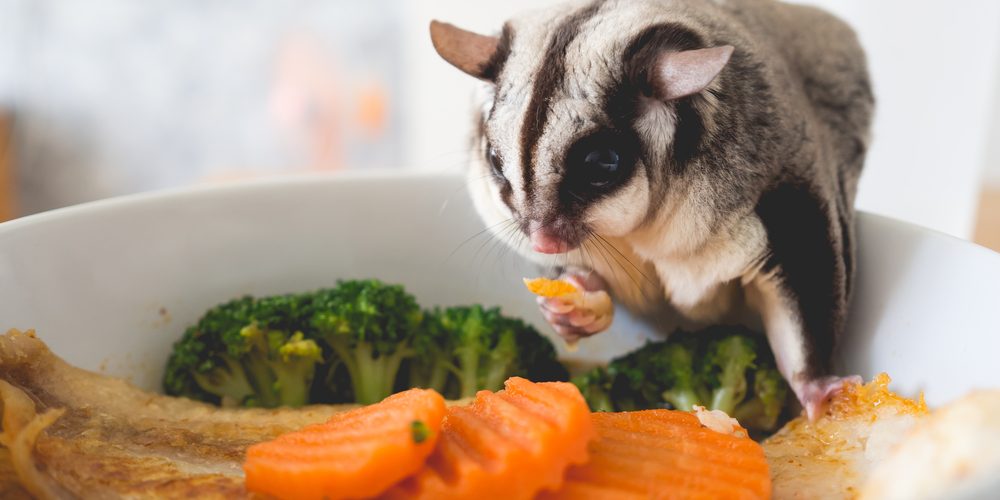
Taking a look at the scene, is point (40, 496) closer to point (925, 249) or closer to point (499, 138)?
point (499, 138)

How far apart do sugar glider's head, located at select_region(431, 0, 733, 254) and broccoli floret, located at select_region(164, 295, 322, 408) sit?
0.54m

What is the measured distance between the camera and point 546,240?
1.36 m

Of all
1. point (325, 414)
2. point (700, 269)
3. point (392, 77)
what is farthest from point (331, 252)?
point (392, 77)

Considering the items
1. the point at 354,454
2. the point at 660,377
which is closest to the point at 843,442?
the point at 660,377

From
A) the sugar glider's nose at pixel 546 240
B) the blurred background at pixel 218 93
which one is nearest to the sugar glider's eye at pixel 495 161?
the sugar glider's nose at pixel 546 240

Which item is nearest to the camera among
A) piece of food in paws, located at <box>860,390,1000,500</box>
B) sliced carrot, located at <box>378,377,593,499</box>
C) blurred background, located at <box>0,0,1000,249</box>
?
piece of food in paws, located at <box>860,390,1000,500</box>

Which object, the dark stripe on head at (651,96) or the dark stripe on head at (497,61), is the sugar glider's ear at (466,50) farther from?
the dark stripe on head at (651,96)

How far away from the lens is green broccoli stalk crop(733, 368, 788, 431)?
1.57 m

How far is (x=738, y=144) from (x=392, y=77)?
359 centimetres

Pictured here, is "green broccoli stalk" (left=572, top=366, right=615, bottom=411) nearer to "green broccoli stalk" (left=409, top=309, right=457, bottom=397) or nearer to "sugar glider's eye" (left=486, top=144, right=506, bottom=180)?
"green broccoli stalk" (left=409, top=309, right=457, bottom=397)

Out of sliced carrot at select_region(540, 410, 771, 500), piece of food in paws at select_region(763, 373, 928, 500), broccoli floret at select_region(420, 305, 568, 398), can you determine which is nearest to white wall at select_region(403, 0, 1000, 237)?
broccoli floret at select_region(420, 305, 568, 398)

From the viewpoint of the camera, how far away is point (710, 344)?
1.62 m

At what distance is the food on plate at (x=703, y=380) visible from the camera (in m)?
1.57

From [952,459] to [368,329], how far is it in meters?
1.10
